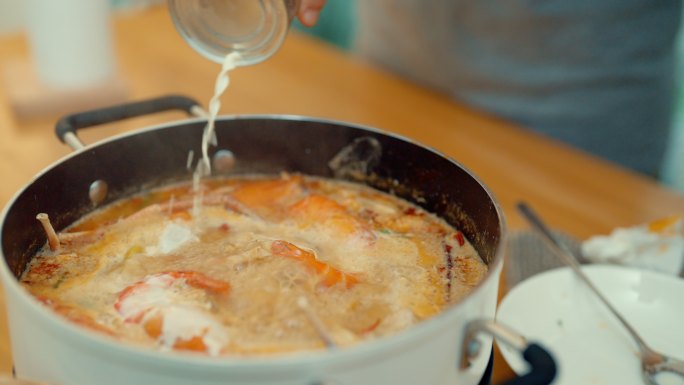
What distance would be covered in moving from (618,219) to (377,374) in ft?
3.11

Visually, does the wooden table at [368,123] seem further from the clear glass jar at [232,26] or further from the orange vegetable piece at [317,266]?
the clear glass jar at [232,26]

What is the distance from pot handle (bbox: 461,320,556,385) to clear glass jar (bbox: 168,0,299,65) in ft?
1.60

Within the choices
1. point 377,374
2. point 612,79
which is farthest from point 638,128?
point 377,374

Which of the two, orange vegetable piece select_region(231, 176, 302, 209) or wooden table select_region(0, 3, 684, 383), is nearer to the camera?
orange vegetable piece select_region(231, 176, 302, 209)

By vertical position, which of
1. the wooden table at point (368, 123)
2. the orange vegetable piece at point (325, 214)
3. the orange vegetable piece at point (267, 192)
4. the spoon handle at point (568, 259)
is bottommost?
the wooden table at point (368, 123)

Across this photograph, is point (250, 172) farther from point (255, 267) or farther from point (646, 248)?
point (646, 248)

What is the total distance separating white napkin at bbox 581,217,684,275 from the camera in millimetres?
1099

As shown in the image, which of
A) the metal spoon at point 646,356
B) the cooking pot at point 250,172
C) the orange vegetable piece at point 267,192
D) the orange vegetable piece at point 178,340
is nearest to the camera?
the cooking pot at point 250,172

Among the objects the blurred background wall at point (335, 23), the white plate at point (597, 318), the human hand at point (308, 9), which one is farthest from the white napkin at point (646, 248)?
the blurred background wall at point (335, 23)

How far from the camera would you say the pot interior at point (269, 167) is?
82cm

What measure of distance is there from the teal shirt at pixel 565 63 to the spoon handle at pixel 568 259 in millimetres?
653

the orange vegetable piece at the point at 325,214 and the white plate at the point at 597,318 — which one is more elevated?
the orange vegetable piece at the point at 325,214

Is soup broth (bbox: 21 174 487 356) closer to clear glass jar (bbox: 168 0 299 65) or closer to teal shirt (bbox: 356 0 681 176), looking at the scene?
clear glass jar (bbox: 168 0 299 65)

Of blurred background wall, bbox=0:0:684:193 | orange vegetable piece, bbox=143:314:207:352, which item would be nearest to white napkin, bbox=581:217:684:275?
orange vegetable piece, bbox=143:314:207:352
